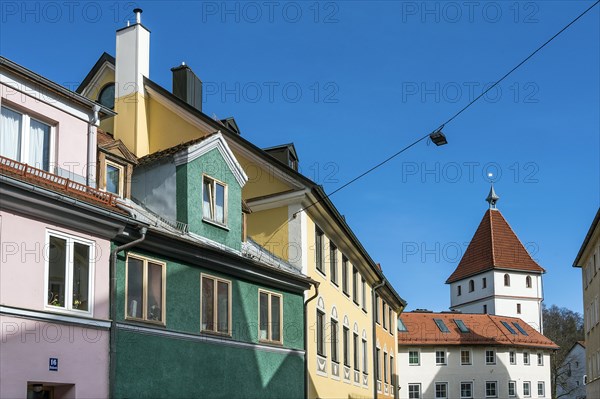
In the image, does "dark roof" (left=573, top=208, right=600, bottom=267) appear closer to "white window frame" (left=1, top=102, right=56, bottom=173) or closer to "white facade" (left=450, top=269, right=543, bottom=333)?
"white window frame" (left=1, top=102, right=56, bottom=173)

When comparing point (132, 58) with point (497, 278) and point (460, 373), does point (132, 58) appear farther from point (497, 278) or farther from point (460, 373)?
point (497, 278)

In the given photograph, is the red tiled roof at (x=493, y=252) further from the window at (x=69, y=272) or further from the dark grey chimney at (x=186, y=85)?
the window at (x=69, y=272)

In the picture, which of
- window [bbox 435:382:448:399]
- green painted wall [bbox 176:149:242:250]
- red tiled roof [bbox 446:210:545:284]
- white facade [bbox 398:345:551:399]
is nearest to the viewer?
green painted wall [bbox 176:149:242:250]

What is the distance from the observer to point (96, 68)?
2697cm

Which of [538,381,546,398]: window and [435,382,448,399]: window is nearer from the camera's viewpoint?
[435,382,448,399]: window

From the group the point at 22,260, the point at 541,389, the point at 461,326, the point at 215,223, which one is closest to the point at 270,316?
the point at 215,223

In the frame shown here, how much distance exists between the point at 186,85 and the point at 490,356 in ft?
181

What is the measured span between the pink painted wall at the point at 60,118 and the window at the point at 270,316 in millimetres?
6619

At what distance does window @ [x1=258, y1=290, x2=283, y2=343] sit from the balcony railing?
624 cm

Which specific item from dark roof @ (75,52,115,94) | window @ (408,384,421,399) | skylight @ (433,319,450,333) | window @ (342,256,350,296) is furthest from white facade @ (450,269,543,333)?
dark roof @ (75,52,115,94)

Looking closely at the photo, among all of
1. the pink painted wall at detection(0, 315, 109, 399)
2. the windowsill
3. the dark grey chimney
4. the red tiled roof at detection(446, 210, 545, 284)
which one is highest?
the red tiled roof at detection(446, 210, 545, 284)

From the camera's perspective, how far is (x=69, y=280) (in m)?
15.8

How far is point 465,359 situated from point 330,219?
169ft

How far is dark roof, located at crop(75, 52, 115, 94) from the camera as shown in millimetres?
26641
